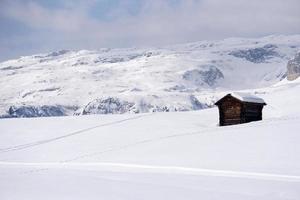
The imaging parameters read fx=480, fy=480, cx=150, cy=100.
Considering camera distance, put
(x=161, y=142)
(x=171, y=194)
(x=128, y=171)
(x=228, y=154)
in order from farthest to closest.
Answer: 1. (x=161, y=142)
2. (x=228, y=154)
3. (x=128, y=171)
4. (x=171, y=194)

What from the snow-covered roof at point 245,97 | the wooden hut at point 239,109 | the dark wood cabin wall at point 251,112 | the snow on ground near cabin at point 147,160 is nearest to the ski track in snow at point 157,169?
the snow on ground near cabin at point 147,160

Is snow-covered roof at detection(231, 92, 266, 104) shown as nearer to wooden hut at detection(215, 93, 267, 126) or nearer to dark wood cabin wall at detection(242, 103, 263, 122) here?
wooden hut at detection(215, 93, 267, 126)

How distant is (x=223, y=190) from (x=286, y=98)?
56.1 meters

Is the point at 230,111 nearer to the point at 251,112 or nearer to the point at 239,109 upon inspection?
the point at 239,109

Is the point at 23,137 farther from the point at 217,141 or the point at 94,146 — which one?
the point at 217,141

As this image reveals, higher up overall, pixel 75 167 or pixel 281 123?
pixel 281 123

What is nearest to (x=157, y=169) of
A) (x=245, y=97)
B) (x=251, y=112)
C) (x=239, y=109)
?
(x=239, y=109)

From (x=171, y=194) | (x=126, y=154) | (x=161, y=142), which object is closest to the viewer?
(x=171, y=194)

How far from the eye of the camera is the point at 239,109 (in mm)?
50219

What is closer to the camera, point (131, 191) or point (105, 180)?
point (131, 191)

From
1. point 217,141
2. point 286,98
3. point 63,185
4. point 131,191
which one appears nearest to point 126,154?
point 217,141

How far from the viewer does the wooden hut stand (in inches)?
1972

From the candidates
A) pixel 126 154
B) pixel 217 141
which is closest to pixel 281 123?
pixel 217 141

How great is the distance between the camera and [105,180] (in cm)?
2362
